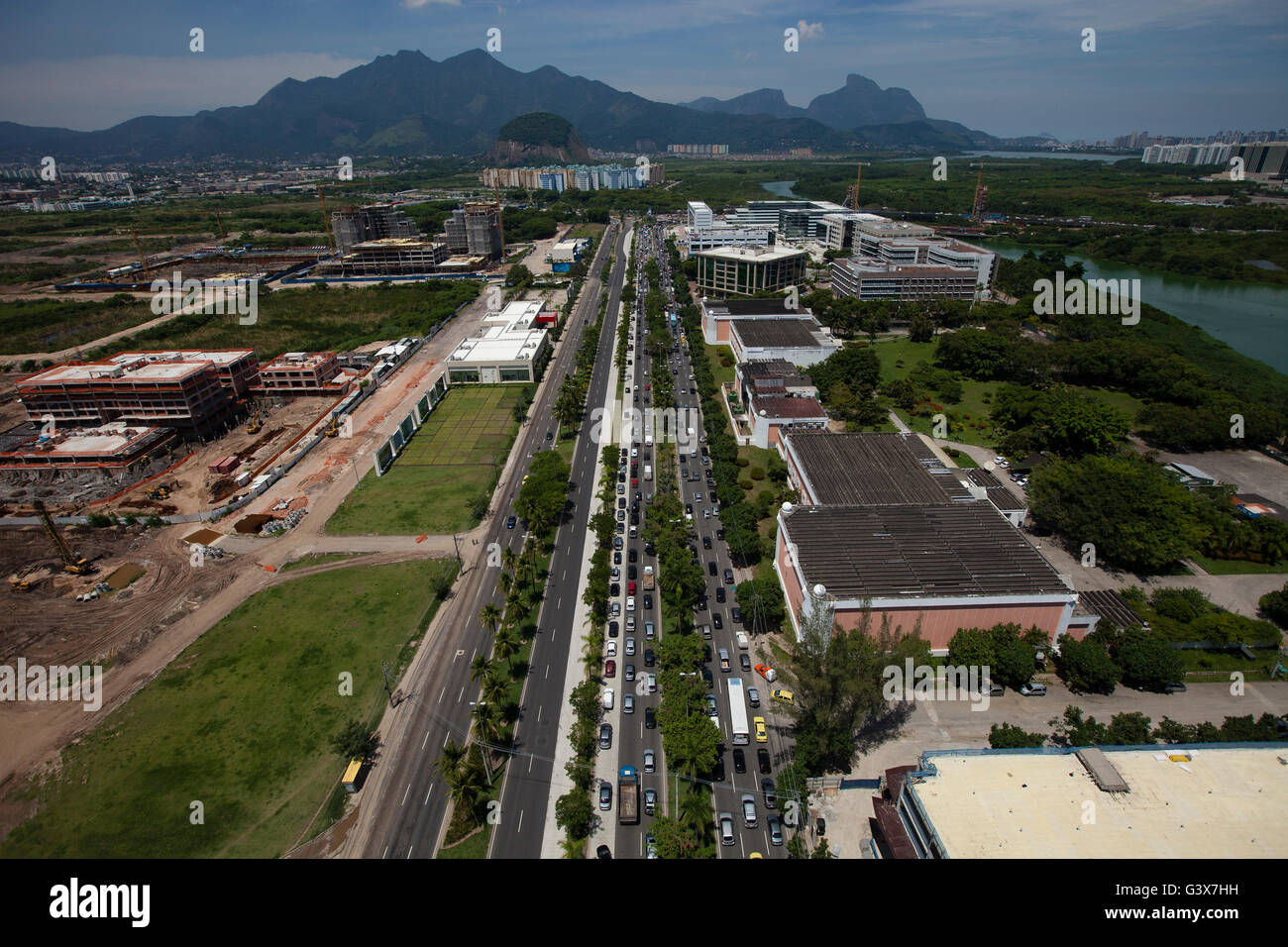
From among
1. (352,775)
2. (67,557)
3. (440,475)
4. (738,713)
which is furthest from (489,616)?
(67,557)

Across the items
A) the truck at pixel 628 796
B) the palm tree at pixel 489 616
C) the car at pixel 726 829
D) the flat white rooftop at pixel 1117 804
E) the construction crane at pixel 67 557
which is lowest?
the car at pixel 726 829

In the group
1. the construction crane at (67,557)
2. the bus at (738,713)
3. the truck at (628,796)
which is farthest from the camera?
the construction crane at (67,557)

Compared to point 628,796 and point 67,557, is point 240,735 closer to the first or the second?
point 628,796

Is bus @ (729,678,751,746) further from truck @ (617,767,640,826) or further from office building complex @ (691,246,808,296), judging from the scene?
office building complex @ (691,246,808,296)

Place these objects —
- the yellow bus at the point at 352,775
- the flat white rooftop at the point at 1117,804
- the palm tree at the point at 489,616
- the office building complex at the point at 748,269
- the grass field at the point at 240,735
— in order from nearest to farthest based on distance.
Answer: the flat white rooftop at the point at 1117,804 < the grass field at the point at 240,735 < the yellow bus at the point at 352,775 < the palm tree at the point at 489,616 < the office building complex at the point at 748,269

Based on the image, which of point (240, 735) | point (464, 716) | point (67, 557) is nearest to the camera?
point (240, 735)

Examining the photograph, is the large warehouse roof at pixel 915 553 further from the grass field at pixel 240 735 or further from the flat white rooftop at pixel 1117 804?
the grass field at pixel 240 735

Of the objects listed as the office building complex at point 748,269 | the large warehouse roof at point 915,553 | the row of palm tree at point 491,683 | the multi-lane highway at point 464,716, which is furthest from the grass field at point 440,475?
the office building complex at point 748,269
